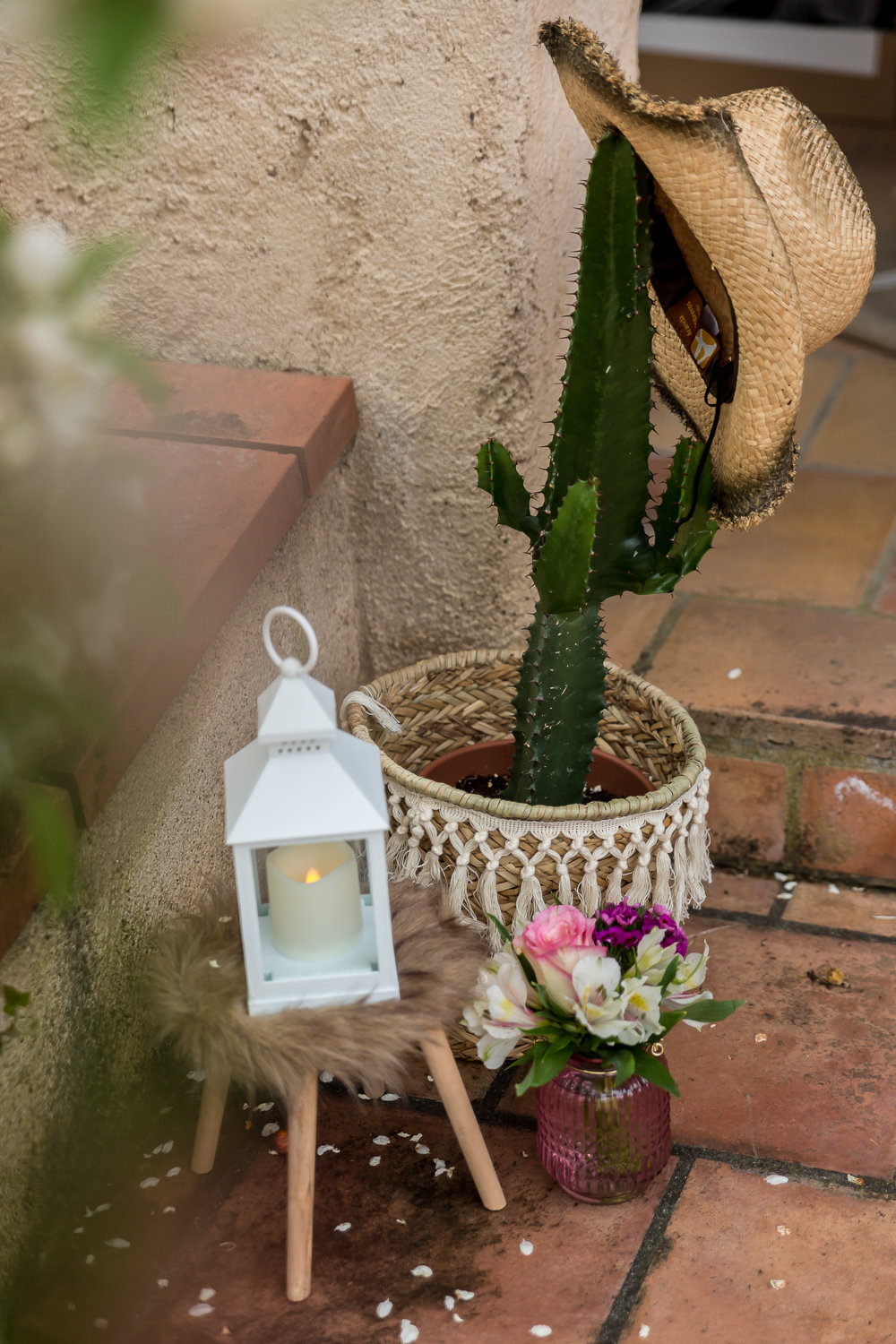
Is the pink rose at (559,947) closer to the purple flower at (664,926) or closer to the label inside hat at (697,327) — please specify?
the purple flower at (664,926)

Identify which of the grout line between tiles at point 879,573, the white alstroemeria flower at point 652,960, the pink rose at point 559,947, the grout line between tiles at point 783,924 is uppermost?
the pink rose at point 559,947

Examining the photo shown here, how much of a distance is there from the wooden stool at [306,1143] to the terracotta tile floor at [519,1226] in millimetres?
32

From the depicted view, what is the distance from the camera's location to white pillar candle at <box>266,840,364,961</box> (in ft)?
3.51

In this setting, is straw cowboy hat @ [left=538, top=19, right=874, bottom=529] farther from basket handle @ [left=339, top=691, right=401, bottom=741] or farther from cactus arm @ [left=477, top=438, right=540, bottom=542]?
basket handle @ [left=339, top=691, right=401, bottom=741]

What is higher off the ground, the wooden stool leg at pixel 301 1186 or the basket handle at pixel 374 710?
the basket handle at pixel 374 710

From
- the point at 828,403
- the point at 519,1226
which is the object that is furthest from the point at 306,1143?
the point at 828,403

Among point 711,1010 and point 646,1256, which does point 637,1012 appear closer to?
point 711,1010

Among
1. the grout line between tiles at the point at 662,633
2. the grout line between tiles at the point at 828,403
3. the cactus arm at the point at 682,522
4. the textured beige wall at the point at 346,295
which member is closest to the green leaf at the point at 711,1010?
the cactus arm at the point at 682,522

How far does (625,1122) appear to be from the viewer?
1.24 metres

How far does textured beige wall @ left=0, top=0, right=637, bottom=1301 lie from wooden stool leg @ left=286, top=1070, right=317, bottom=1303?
26 cm

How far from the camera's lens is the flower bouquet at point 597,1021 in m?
1.18

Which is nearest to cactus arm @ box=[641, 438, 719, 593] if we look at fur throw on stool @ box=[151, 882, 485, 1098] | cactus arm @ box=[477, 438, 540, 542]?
cactus arm @ box=[477, 438, 540, 542]

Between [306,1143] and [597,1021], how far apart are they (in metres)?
0.29

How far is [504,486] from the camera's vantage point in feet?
4.58
